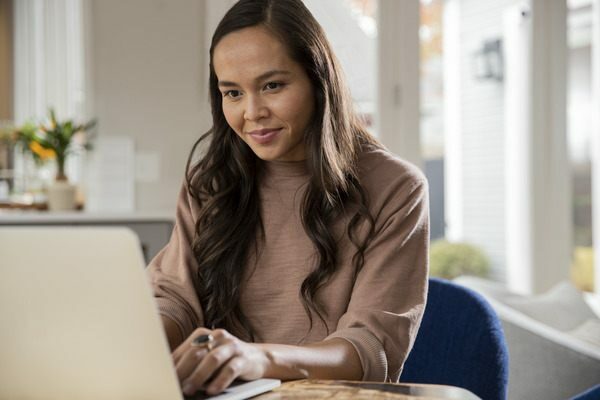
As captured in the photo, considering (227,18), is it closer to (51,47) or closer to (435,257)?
(435,257)

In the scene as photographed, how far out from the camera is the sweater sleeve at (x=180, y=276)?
1.53 m

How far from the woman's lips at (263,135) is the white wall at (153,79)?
257cm

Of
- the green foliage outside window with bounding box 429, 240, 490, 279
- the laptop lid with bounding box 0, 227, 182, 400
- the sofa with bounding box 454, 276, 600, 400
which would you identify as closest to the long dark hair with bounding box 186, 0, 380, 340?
the laptop lid with bounding box 0, 227, 182, 400

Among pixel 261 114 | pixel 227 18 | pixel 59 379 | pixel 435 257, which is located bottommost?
pixel 435 257

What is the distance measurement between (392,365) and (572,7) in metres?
4.30

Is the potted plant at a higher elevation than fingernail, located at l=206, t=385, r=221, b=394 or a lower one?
higher

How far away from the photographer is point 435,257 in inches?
198

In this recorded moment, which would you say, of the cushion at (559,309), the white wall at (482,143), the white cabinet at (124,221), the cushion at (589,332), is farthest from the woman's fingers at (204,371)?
the white wall at (482,143)

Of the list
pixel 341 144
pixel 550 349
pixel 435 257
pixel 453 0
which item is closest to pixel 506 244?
pixel 435 257

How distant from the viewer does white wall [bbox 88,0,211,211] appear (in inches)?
158

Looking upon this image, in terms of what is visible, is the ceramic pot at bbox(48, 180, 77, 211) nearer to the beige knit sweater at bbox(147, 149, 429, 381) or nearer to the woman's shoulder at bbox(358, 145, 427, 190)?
the beige knit sweater at bbox(147, 149, 429, 381)

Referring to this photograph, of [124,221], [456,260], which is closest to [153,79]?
[124,221]

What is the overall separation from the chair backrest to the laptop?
72 centimetres

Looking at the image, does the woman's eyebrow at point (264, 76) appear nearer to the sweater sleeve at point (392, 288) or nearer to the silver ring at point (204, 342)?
the sweater sleeve at point (392, 288)
